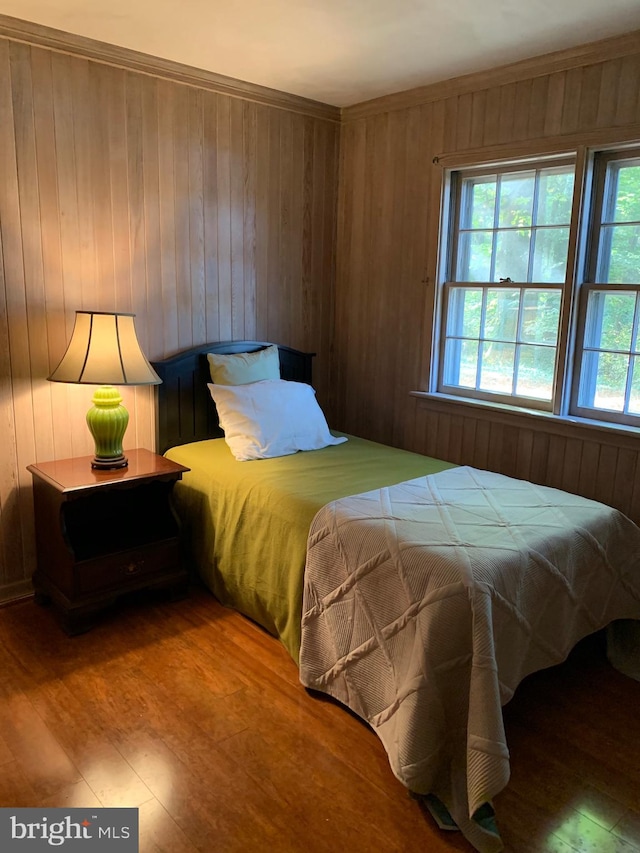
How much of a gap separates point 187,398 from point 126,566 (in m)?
0.95

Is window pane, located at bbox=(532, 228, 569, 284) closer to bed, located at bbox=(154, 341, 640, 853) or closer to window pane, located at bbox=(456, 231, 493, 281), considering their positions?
window pane, located at bbox=(456, 231, 493, 281)

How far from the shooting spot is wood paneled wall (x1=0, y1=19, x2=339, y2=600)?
8.82ft

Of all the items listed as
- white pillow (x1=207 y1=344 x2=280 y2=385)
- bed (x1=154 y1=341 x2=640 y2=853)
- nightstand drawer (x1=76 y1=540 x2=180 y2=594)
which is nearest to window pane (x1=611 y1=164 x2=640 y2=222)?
bed (x1=154 y1=341 x2=640 y2=853)

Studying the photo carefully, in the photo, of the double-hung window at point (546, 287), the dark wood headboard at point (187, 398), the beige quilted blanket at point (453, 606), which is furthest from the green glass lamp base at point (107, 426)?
the double-hung window at point (546, 287)

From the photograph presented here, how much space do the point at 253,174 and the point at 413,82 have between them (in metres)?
0.94

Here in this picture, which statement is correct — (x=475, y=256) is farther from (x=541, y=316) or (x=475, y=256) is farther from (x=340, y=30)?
(x=340, y=30)

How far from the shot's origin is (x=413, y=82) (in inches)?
127

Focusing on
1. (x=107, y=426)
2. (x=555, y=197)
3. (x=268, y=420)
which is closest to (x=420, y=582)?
(x=268, y=420)

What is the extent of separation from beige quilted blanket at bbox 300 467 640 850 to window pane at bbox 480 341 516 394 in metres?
0.80

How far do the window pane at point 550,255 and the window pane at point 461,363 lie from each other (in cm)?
50

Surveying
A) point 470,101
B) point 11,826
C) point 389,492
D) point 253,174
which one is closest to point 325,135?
point 253,174

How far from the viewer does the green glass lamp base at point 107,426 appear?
2.71 m

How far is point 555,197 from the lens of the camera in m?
2.96

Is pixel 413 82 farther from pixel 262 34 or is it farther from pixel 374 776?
pixel 374 776
